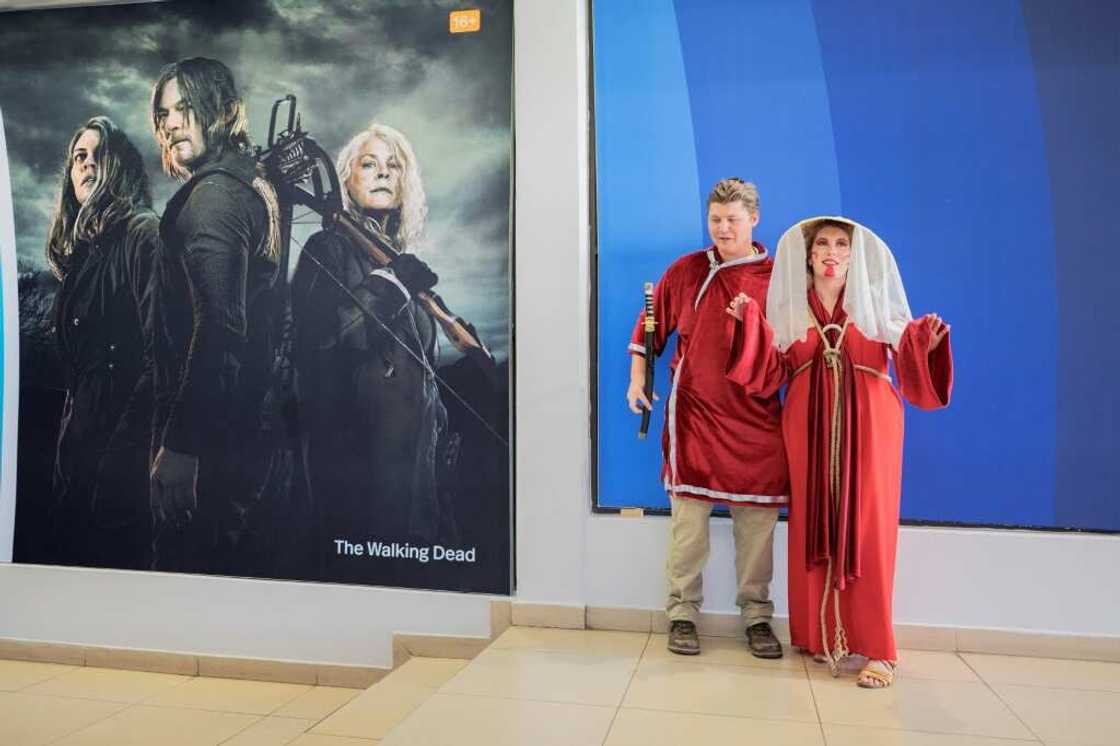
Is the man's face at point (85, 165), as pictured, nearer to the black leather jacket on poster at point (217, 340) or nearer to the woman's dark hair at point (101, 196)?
the woman's dark hair at point (101, 196)

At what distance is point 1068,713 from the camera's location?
249 centimetres

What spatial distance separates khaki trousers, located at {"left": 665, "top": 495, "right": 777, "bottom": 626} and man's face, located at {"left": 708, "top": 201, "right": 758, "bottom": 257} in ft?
2.91

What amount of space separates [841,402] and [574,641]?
4.20ft

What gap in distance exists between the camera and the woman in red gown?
2.71 metres

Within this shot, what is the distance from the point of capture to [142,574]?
3.69m

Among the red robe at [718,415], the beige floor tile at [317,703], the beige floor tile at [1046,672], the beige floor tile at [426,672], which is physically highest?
the red robe at [718,415]

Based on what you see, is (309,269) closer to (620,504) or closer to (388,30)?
(388,30)

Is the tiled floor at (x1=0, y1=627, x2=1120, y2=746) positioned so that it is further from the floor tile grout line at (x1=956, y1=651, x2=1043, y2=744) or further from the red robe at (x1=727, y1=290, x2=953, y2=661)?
the red robe at (x1=727, y1=290, x2=953, y2=661)

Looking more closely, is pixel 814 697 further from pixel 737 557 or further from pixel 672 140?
pixel 672 140

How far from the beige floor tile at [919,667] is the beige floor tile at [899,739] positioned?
1.40 feet

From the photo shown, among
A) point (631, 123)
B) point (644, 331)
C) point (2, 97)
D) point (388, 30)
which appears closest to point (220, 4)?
point (388, 30)

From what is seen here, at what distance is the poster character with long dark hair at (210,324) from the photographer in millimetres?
3621

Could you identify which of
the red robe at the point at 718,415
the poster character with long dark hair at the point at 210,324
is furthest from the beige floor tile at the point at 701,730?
the poster character with long dark hair at the point at 210,324

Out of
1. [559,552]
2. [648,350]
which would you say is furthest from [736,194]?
[559,552]
